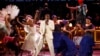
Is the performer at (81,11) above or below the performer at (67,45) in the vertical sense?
above

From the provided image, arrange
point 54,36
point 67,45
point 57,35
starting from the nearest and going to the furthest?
point 67,45 → point 57,35 → point 54,36

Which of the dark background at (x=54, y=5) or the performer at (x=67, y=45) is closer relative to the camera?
the performer at (x=67, y=45)

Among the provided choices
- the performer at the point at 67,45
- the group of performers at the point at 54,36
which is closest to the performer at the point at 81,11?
the group of performers at the point at 54,36

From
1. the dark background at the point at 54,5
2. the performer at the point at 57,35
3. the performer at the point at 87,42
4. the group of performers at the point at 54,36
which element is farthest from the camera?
the dark background at the point at 54,5

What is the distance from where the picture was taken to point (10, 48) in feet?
21.0

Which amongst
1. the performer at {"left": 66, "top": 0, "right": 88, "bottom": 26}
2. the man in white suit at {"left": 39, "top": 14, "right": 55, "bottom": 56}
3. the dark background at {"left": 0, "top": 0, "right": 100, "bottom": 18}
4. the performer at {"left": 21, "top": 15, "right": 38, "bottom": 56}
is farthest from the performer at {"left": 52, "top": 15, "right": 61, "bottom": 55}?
the dark background at {"left": 0, "top": 0, "right": 100, "bottom": 18}

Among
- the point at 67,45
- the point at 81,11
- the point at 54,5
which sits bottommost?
the point at 67,45

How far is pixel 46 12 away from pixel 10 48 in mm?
4023

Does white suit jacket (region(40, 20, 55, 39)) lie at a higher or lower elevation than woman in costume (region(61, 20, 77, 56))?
higher

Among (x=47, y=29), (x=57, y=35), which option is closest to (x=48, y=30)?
(x=47, y=29)

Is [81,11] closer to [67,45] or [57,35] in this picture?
[57,35]

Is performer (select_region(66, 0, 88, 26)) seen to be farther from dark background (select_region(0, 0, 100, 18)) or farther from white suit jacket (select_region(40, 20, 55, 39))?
dark background (select_region(0, 0, 100, 18))

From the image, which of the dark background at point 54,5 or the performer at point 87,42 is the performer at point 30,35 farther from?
the dark background at point 54,5

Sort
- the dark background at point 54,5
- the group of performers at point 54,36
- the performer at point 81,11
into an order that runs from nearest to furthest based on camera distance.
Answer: the group of performers at point 54,36 < the performer at point 81,11 < the dark background at point 54,5
